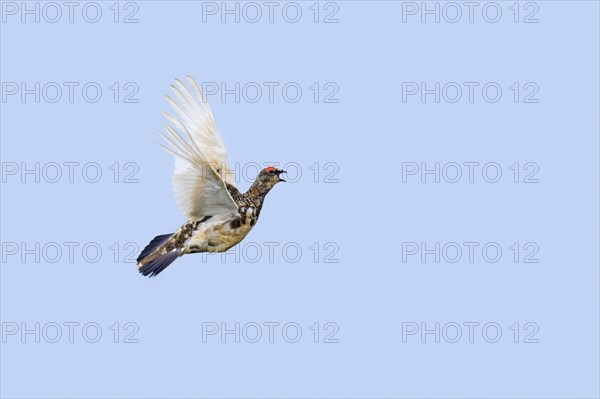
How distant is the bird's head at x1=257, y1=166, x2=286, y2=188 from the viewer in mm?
12898

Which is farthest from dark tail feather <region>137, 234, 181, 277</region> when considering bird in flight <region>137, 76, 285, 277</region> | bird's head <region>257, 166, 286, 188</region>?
bird's head <region>257, 166, 286, 188</region>

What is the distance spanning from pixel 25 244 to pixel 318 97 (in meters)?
4.15

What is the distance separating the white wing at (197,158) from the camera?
38.8 feet

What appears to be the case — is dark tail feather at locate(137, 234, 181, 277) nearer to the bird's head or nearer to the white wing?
the white wing

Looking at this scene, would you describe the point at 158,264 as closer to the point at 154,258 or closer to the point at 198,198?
the point at 154,258

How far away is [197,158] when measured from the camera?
11.9m

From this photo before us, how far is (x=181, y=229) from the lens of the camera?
12.5 m

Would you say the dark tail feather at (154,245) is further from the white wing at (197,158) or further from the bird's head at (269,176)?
the bird's head at (269,176)

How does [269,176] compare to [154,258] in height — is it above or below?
above

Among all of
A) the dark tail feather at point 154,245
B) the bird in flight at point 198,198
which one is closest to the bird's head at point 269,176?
the bird in flight at point 198,198

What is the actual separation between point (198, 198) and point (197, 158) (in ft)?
2.05

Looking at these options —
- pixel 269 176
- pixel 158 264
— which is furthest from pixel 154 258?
pixel 269 176

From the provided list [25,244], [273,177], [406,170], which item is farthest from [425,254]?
[25,244]

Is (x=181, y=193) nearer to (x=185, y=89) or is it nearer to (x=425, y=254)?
(x=185, y=89)
